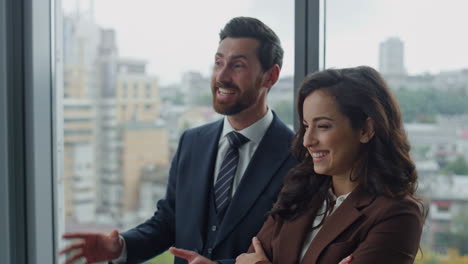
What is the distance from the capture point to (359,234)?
1.33 m

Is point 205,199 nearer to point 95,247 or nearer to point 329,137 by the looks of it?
point 95,247

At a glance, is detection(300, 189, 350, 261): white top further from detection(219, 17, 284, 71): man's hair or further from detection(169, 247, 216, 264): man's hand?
detection(219, 17, 284, 71): man's hair

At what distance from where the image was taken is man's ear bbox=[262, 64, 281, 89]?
5.40ft

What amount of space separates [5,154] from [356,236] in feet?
4.89

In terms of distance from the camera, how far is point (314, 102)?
4.61ft

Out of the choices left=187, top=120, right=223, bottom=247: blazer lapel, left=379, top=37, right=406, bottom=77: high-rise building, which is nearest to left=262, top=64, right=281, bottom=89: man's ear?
left=187, top=120, right=223, bottom=247: blazer lapel

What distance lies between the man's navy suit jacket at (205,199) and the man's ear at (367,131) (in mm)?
304

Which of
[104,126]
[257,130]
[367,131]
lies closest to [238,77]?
[257,130]

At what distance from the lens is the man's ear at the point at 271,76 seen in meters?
1.65

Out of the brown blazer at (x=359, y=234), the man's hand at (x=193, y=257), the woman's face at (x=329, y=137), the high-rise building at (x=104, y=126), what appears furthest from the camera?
the high-rise building at (x=104, y=126)

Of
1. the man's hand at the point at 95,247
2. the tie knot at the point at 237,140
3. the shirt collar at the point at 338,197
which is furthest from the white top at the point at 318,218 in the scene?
the man's hand at the point at 95,247

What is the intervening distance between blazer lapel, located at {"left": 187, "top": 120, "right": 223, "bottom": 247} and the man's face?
5.9 inches

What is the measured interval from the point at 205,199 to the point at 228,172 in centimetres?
11

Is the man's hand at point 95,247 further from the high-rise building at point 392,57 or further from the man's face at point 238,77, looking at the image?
the high-rise building at point 392,57
